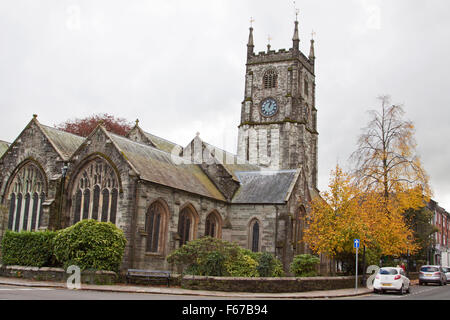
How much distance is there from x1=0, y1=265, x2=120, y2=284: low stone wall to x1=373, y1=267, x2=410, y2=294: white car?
13.9 m

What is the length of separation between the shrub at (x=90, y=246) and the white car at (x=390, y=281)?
14.0 meters

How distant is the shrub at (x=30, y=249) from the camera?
2605 cm

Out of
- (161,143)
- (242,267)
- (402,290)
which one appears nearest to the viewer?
(242,267)

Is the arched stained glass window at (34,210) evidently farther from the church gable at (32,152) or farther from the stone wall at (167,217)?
the stone wall at (167,217)

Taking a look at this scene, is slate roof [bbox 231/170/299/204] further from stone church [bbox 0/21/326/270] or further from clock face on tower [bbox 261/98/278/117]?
clock face on tower [bbox 261/98/278/117]

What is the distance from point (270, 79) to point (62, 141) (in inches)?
1313

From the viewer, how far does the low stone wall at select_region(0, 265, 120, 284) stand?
23422 mm

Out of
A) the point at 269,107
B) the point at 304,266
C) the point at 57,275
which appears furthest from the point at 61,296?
the point at 269,107

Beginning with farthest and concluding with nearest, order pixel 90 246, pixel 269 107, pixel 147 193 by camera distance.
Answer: pixel 269 107 < pixel 147 193 < pixel 90 246

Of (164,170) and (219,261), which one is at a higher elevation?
(164,170)

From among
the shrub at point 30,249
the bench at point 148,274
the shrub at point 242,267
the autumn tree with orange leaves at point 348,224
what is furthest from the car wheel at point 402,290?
the shrub at point 30,249

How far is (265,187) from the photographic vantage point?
124ft

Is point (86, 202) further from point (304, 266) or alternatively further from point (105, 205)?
point (304, 266)
